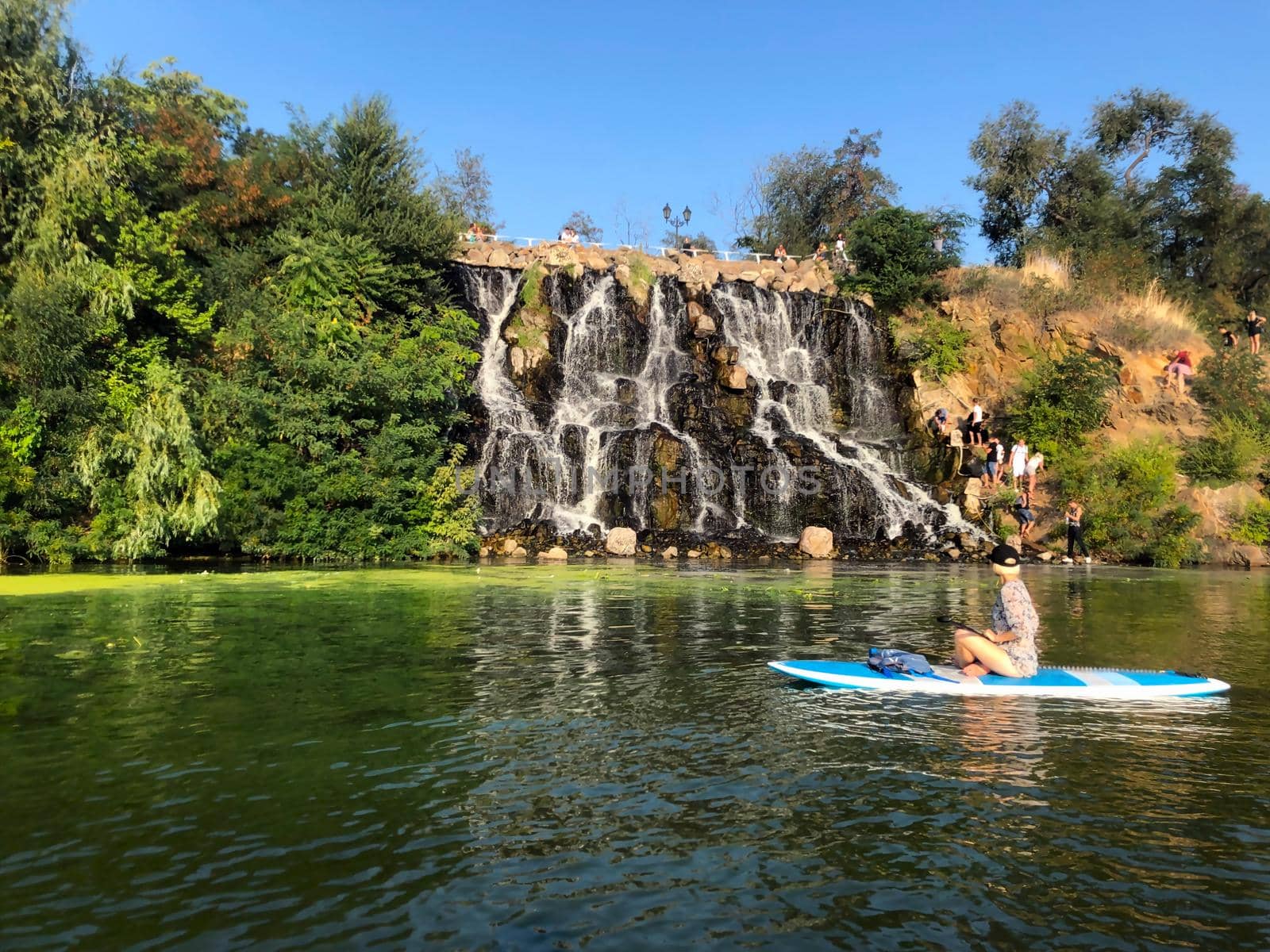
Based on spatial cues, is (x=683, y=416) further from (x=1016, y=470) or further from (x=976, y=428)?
(x=1016, y=470)

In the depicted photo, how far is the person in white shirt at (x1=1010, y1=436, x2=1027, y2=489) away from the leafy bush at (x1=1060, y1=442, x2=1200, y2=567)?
1263mm

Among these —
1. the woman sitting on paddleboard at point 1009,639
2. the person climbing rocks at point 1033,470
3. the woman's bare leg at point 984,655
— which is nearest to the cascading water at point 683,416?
the person climbing rocks at point 1033,470

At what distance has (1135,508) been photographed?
26297mm

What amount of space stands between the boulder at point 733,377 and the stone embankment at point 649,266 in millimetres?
3592

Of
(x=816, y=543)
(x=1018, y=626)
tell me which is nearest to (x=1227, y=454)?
(x=816, y=543)

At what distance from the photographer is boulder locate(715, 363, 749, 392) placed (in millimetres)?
31516

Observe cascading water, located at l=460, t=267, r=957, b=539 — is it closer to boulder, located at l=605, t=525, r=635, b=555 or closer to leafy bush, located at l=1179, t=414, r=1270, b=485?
boulder, located at l=605, t=525, r=635, b=555

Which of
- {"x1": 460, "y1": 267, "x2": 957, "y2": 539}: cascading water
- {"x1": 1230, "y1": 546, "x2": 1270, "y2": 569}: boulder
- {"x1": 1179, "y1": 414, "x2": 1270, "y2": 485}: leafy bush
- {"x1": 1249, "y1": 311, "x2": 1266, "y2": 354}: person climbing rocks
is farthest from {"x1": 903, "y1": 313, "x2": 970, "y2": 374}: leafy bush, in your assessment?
{"x1": 1230, "y1": 546, "x2": 1270, "y2": 569}: boulder

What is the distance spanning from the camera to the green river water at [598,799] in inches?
184

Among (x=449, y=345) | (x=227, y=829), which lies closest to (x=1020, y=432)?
(x=449, y=345)

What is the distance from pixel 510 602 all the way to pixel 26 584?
352 inches

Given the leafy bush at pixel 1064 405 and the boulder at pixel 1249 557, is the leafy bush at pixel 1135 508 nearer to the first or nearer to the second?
the boulder at pixel 1249 557

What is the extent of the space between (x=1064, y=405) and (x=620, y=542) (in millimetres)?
14954

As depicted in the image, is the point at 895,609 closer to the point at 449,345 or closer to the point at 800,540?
the point at 800,540
